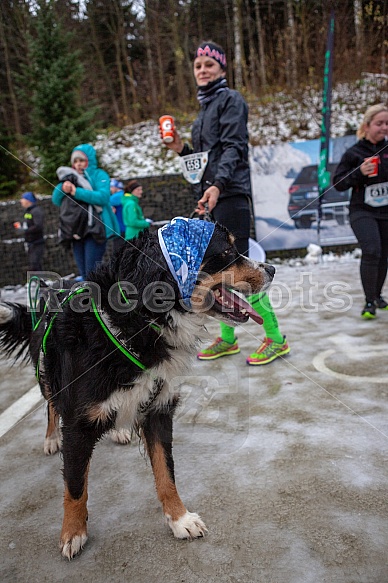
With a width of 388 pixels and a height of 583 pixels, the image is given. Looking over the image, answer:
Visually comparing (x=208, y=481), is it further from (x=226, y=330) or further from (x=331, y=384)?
(x=226, y=330)

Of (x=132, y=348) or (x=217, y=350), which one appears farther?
(x=217, y=350)

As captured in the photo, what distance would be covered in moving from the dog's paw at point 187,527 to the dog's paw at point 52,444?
102cm

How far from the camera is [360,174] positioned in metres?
4.64

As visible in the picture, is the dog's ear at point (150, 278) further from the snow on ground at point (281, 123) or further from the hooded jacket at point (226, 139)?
the snow on ground at point (281, 123)

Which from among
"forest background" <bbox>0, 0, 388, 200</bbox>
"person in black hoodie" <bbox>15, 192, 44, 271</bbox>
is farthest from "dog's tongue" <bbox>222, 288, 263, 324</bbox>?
"forest background" <bbox>0, 0, 388, 200</bbox>

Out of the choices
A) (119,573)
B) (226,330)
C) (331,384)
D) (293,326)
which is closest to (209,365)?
(226,330)

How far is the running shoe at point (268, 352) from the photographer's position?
11.9 feet

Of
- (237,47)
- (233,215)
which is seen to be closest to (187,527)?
(233,215)

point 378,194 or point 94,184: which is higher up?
point 94,184

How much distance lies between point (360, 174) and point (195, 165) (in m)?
2.11

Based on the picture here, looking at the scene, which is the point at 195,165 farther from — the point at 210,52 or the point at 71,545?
the point at 71,545

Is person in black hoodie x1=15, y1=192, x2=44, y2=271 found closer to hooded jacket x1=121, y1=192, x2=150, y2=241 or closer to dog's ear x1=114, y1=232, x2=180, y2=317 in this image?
hooded jacket x1=121, y1=192, x2=150, y2=241

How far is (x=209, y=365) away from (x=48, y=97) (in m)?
12.2

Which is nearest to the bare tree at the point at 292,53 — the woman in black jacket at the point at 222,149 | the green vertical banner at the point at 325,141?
the green vertical banner at the point at 325,141
